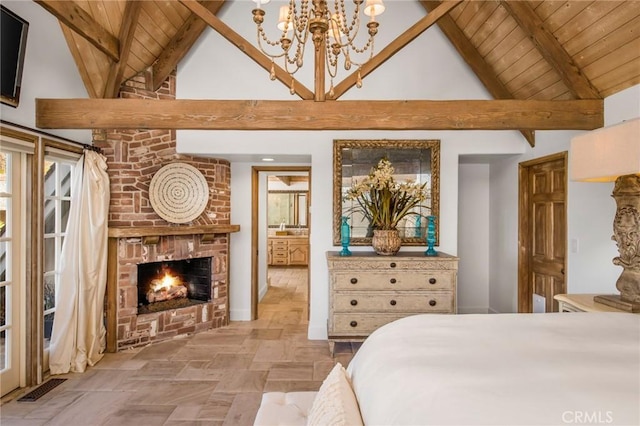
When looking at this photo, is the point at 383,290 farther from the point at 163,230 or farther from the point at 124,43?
the point at 124,43

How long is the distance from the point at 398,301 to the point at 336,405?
218 centimetres

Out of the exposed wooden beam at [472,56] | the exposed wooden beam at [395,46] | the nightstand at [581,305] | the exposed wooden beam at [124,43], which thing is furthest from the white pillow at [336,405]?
the exposed wooden beam at [472,56]

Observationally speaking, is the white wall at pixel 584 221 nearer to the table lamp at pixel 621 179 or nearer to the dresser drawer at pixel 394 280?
the table lamp at pixel 621 179

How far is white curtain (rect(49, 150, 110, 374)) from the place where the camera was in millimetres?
3037

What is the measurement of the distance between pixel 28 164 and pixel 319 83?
2.40 meters

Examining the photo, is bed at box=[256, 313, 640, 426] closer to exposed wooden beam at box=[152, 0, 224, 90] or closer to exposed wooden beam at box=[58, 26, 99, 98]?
exposed wooden beam at box=[58, 26, 99, 98]

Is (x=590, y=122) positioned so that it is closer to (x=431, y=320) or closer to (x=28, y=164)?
(x=431, y=320)

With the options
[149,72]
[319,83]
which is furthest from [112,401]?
[149,72]

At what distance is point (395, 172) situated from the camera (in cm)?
394

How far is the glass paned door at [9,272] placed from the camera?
2.61 m

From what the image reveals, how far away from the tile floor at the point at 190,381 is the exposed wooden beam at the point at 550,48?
320cm

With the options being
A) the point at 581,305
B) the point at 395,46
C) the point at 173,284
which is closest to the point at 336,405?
the point at 581,305

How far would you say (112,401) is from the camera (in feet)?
8.55

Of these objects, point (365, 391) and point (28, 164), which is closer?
point (365, 391)
